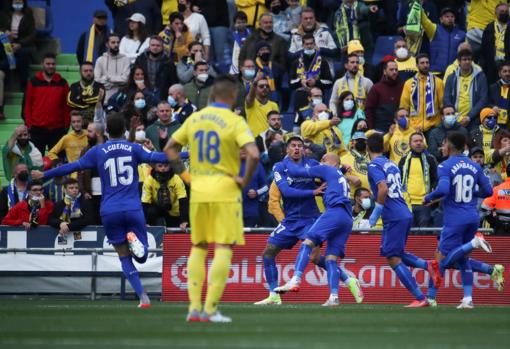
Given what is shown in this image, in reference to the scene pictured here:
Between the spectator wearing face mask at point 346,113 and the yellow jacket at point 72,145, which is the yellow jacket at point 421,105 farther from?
the yellow jacket at point 72,145

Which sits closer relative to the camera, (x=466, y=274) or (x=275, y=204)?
(x=466, y=274)

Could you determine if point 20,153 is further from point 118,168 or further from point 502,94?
point 502,94

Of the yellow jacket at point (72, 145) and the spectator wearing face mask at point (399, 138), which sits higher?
the spectator wearing face mask at point (399, 138)

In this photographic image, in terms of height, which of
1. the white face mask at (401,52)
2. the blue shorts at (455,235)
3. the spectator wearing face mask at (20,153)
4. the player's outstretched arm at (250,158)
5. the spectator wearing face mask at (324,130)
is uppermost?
the white face mask at (401,52)

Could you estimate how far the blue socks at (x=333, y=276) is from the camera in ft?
56.9

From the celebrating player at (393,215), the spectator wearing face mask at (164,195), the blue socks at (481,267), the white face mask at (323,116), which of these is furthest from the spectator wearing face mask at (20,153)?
the blue socks at (481,267)

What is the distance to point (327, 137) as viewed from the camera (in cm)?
2188

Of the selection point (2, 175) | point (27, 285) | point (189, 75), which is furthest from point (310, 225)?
point (2, 175)

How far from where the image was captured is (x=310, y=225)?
59.9 ft

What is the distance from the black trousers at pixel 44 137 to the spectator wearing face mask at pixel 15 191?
2458 millimetres

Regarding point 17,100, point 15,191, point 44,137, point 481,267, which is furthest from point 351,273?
point 17,100

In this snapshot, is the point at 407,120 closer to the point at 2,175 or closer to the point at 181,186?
the point at 181,186

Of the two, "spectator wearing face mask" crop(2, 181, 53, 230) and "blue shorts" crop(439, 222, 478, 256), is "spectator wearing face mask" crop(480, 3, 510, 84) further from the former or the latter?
"spectator wearing face mask" crop(2, 181, 53, 230)

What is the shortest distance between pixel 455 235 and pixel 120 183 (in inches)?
177
